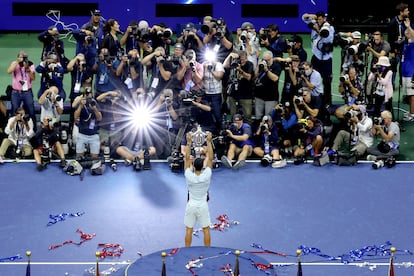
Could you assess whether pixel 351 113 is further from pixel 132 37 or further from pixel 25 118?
pixel 25 118

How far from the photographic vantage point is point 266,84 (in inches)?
770

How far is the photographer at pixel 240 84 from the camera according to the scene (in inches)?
763

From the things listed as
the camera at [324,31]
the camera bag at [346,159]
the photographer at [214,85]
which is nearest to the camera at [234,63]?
the photographer at [214,85]

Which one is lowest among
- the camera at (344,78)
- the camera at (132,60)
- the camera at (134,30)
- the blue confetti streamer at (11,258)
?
the blue confetti streamer at (11,258)

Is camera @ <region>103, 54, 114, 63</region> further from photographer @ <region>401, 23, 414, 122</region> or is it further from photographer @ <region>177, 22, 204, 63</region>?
photographer @ <region>401, 23, 414, 122</region>

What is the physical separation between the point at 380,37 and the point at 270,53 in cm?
265

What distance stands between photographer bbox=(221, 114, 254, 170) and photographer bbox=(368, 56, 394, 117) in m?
3.09

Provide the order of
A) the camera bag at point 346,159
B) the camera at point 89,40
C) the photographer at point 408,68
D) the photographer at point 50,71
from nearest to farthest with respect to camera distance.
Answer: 1. the camera bag at point 346,159
2. the photographer at point 50,71
3. the camera at point 89,40
4. the photographer at point 408,68

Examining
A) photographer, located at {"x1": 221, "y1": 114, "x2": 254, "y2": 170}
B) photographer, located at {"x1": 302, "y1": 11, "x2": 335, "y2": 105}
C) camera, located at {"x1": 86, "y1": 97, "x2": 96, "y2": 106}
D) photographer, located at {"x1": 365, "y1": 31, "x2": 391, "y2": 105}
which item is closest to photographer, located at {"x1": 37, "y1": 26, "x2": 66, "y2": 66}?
camera, located at {"x1": 86, "y1": 97, "x2": 96, "y2": 106}

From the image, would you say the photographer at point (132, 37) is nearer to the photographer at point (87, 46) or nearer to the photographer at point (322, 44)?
the photographer at point (87, 46)

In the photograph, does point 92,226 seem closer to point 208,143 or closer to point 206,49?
point 208,143

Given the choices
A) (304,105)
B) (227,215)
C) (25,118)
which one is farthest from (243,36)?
(227,215)

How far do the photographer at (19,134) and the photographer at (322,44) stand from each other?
6439 millimetres

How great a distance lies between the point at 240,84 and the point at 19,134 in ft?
15.7
